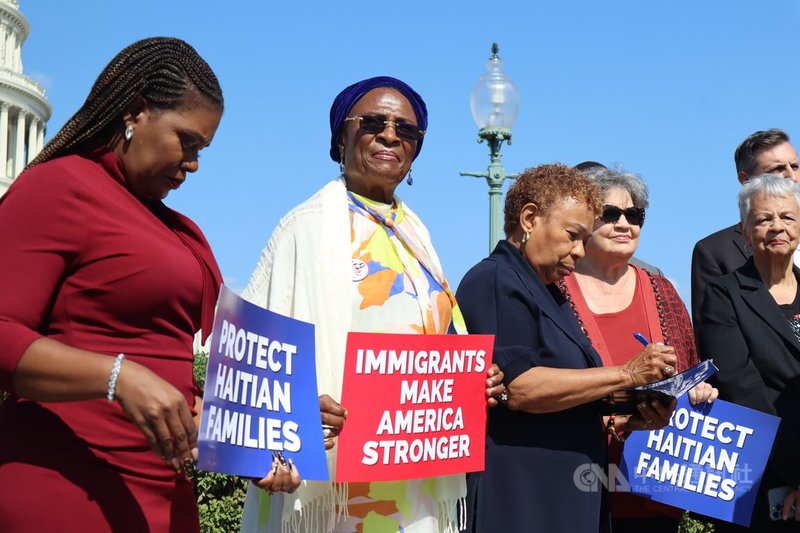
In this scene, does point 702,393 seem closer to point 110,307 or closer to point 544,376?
point 544,376

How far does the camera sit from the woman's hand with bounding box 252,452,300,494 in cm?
306

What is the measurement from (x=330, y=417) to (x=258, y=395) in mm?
468

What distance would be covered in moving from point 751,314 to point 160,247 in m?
3.13

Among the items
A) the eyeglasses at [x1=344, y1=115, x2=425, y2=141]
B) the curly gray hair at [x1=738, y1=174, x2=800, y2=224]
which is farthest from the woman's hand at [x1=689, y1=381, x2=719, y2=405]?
the eyeglasses at [x1=344, y1=115, x2=425, y2=141]

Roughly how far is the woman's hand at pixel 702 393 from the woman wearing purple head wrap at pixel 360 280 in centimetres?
112

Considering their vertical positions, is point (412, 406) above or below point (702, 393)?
below

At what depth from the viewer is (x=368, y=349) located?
3566mm

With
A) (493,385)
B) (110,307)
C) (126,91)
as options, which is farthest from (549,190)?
(110,307)

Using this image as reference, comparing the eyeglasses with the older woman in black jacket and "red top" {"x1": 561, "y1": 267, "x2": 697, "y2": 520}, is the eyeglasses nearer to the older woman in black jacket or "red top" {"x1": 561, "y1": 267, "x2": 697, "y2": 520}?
"red top" {"x1": 561, "y1": 267, "x2": 697, "y2": 520}

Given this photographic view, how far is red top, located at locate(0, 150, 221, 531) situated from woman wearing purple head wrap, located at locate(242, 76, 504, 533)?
78cm

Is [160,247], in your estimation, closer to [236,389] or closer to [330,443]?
[236,389]

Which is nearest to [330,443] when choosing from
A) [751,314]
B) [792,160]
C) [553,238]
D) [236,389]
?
[236,389]

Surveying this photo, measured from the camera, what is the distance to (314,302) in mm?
3662

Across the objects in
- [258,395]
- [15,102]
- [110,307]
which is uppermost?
[15,102]
